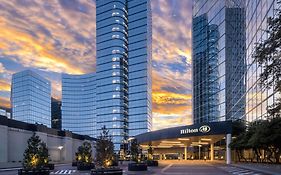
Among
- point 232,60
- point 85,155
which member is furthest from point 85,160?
point 232,60

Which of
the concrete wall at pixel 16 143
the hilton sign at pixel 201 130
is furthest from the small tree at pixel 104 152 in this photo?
the hilton sign at pixel 201 130

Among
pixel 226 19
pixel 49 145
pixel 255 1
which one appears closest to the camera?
pixel 255 1

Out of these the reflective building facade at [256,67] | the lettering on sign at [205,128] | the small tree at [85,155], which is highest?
the reflective building facade at [256,67]

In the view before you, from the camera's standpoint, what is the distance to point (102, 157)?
3325 cm

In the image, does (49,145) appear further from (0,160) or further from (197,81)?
(197,81)

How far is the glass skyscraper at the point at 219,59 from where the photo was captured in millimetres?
88188

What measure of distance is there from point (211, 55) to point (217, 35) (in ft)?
23.2

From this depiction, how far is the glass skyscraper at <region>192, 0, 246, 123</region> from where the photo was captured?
289 feet

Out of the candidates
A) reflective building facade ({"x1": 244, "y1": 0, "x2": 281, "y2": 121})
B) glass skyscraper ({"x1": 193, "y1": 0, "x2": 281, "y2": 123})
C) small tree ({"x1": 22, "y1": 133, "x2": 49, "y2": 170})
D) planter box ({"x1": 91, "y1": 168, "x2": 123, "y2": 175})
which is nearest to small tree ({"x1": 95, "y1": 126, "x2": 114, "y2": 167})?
planter box ({"x1": 91, "y1": 168, "x2": 123, "y2": 175})

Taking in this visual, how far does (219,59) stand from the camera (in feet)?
333

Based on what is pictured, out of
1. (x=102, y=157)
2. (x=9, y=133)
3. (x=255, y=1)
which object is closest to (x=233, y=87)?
(x=255, y=1)

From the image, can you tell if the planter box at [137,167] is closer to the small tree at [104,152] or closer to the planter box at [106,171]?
the small tree at [104,152]

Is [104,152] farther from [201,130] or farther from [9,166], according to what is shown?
[201,130]

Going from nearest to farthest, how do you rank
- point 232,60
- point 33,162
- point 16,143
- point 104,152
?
point 104,152 → point 33,162 → point 16,143 → point 232,60
